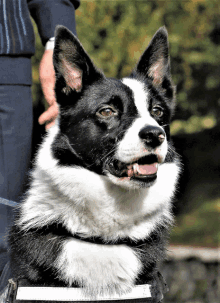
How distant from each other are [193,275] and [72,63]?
4030mm

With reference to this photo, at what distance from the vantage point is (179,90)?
5.61m

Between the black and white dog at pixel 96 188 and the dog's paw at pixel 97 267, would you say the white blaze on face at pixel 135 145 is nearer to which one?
the black and white dog at pixel 96 188

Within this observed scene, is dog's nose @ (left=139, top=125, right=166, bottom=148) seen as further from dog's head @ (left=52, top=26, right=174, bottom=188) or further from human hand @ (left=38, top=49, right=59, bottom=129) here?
human hand @ (left=38, top=49, right=59, bottom=129)

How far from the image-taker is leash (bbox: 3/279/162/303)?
189cm

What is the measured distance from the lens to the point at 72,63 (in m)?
2.29

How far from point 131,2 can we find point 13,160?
11.2 feet

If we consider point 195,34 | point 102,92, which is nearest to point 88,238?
point 102,92

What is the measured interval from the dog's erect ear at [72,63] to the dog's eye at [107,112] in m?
0.25

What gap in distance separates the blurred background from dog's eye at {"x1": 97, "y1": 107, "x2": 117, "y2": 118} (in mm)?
2432

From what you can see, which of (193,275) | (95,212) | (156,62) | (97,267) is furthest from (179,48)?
(97,267)

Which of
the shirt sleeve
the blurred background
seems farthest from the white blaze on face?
the blurred background

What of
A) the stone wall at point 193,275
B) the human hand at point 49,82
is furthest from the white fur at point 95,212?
the stone wall at point 193,275

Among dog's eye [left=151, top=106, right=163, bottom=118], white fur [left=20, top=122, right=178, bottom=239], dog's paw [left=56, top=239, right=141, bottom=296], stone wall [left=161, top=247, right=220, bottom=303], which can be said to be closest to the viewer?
dog's paw [left=56, top=239, right=141, bottom=296]

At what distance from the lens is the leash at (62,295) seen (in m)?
1.89
